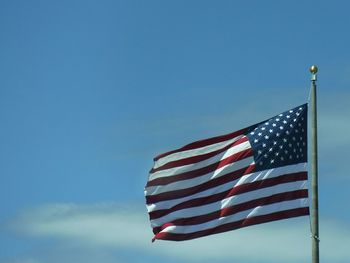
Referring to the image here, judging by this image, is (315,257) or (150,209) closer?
(315,257)

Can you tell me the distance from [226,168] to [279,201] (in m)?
2.03

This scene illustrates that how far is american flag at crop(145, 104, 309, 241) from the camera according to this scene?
35.2 meters

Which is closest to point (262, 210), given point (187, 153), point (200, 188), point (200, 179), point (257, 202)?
point (257, 202)

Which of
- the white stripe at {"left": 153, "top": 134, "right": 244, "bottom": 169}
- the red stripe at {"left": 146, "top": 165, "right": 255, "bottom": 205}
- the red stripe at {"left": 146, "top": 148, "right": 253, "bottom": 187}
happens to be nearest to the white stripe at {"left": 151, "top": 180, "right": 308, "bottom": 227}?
the red stripe at {"left": 146, "top": 165, "right": 255, "bottom": 205}

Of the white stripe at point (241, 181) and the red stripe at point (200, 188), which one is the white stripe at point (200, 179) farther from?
the white stripe at point (241, 181)

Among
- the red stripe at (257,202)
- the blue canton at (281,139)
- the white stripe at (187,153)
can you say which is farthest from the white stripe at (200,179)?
the red stripe at (257,202)

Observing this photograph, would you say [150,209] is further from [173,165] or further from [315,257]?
[315,257]

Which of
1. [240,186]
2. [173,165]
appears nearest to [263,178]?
[240,186]

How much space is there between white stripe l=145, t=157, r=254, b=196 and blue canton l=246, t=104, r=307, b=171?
1.49 ft

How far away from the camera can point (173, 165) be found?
118 ft

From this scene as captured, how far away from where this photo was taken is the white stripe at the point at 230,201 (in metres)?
35.2

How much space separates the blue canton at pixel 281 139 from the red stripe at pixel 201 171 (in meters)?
0.42

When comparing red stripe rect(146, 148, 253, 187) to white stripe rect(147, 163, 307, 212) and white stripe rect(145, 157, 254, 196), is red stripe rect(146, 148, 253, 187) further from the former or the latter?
white stripe rect(147, 163, 307, 212)

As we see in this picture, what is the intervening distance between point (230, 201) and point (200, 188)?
1152mm
